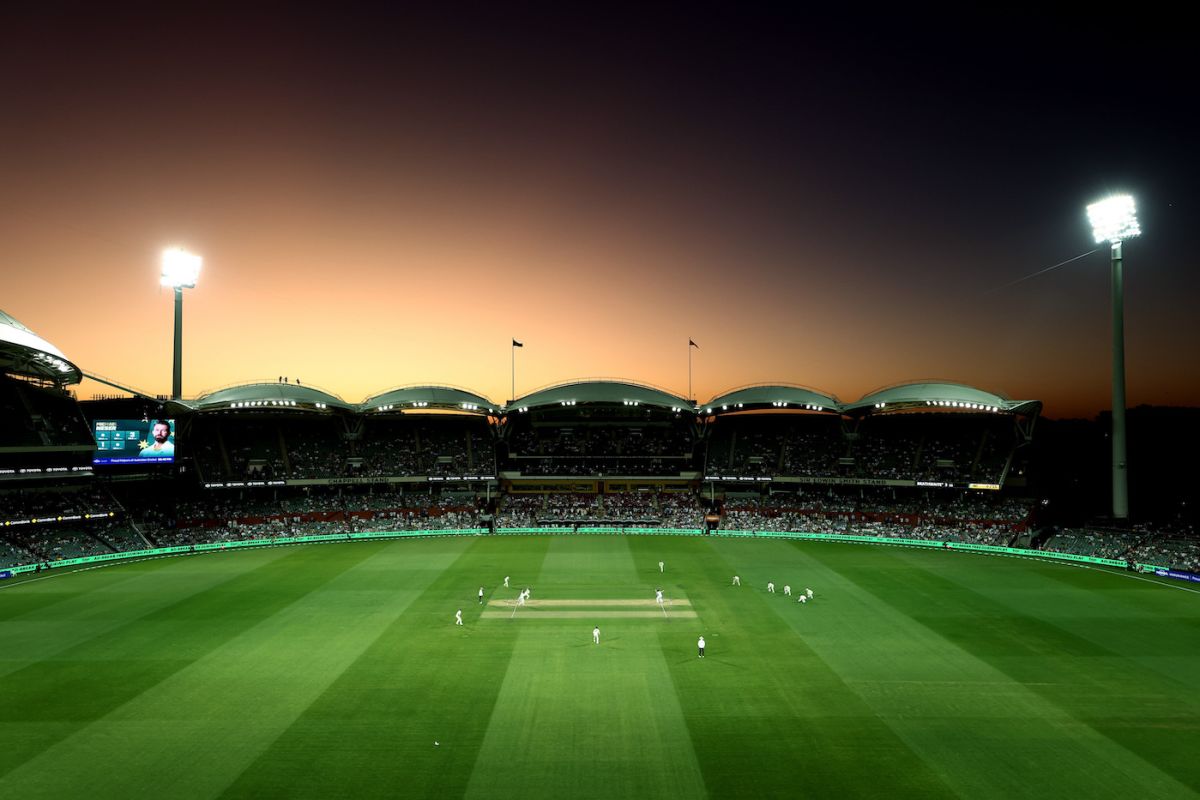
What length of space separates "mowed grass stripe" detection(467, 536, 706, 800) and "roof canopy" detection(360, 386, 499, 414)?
39712 millimetres

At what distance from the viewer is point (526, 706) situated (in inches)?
855

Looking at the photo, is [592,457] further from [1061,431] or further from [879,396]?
[1061,431]

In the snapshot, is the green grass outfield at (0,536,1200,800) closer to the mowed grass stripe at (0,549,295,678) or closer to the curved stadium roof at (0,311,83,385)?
the mowed grass stripe at (0,549,295,678)

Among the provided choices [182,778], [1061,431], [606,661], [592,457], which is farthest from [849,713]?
[1061,431]

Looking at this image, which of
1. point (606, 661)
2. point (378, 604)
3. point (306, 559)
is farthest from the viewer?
point (306, 559)

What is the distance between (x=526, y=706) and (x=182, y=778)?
31.3ft

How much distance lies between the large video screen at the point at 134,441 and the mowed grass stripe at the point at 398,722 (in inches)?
1521

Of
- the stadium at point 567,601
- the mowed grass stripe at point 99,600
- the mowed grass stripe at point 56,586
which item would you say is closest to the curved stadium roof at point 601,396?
the stadium at point 567,601

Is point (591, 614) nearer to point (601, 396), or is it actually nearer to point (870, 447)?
point (601, 396)

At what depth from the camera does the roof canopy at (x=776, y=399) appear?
66.5 m

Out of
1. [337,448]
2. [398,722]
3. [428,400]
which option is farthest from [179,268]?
[398,722]

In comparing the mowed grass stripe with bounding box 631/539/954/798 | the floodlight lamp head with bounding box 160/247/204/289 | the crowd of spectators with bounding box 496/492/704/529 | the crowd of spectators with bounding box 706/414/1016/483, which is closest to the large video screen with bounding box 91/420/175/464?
the floodlight lamp head with bounding box 160/247/204/289

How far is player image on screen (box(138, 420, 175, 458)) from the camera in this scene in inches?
2255

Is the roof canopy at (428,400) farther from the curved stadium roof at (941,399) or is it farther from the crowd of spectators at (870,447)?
the curved stadium roof at (941,399)
